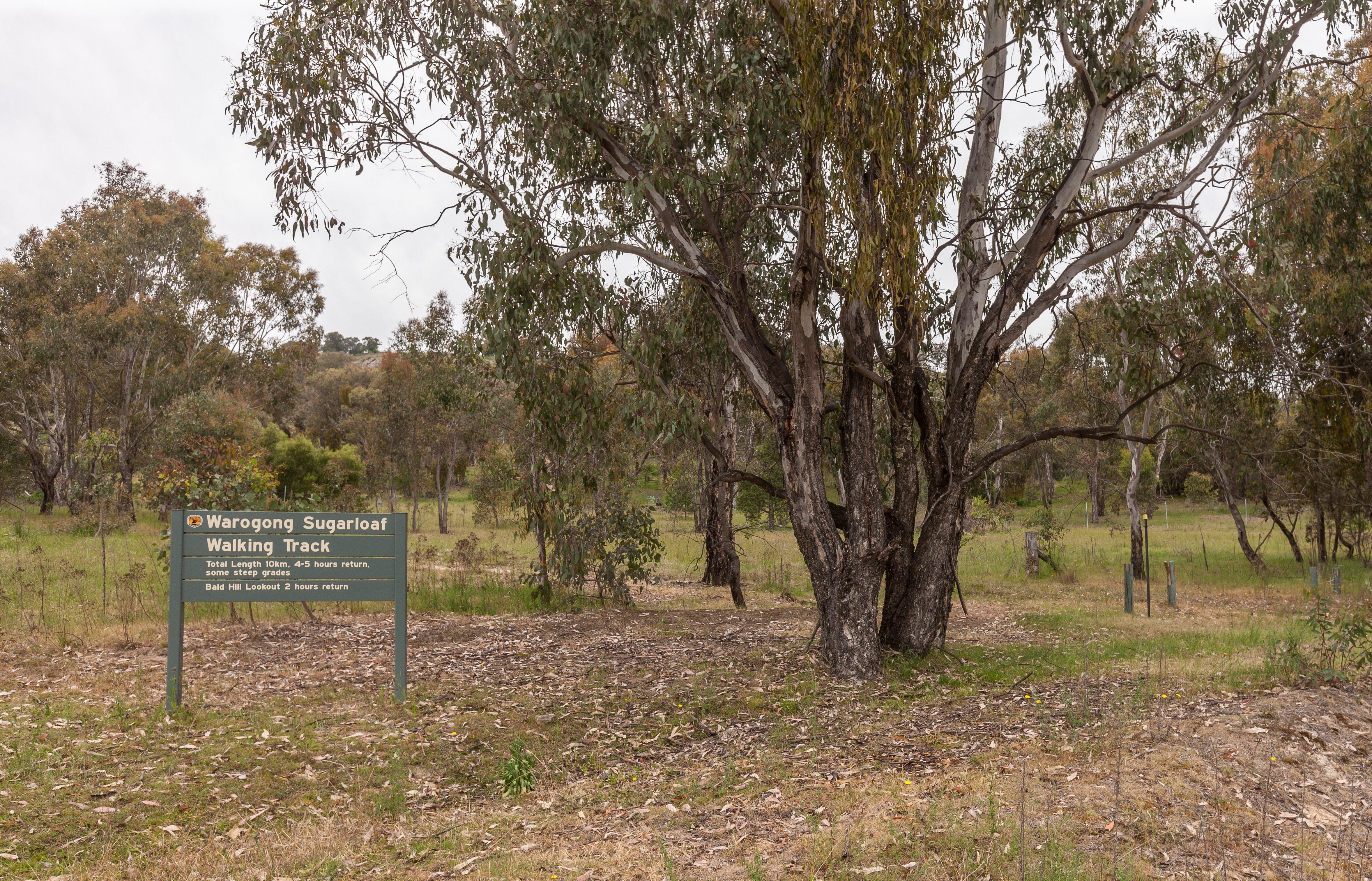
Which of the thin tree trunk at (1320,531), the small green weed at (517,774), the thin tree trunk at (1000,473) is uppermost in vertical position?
the thin tree trunk at (1000,473)

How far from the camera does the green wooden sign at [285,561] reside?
7.55m

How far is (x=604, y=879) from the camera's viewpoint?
4.40m

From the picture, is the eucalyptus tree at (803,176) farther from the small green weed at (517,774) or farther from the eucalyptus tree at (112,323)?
the eucalyptus tree at (112,323)

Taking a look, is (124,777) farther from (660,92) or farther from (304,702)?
(660,92)

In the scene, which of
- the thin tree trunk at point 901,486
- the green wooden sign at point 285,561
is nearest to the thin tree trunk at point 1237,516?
the thin tree trunk at point 901,486

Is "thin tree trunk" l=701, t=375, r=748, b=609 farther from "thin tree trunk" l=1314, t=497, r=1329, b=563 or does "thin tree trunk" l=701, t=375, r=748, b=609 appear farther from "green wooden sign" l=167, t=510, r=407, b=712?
"thin tree trunk" l=1314, t=497, r=1329, b=563

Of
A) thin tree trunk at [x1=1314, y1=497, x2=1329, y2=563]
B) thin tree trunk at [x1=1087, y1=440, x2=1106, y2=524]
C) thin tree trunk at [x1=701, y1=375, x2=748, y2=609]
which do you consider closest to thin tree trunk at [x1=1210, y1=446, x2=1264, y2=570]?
thin tree trunk at [x1=1314, y1=497, x2=1329, y2=563]

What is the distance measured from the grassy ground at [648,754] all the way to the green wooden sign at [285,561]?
861 mm

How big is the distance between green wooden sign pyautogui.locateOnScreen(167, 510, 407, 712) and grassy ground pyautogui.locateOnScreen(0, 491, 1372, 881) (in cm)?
86

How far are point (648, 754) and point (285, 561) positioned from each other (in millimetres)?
3525

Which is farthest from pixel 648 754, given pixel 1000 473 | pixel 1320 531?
pixel 1000 473

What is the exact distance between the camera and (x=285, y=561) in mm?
7688

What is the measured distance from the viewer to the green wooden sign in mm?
7547

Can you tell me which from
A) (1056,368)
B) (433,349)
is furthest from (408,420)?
(1056,368)
